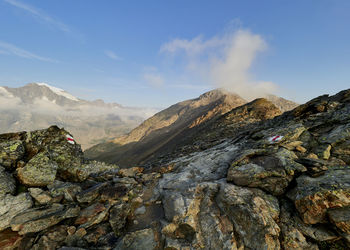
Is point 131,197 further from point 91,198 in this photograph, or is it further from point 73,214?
point 73,214

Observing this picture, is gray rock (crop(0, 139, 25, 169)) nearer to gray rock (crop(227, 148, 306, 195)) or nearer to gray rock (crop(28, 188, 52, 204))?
gray rock (crop(28, 188, 52, 204))

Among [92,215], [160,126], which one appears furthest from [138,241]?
[160,126]

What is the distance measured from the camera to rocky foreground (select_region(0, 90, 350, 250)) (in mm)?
7570

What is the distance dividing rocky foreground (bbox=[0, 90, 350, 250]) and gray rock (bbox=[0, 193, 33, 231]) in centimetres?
4

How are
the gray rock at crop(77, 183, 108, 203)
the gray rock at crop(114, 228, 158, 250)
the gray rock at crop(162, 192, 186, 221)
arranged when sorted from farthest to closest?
the gray rock at crop(77, 183, 108, 203), the gray rock at crop(162, 192, 186, 221), the gray rock at crop(114, 228, 158, 250)

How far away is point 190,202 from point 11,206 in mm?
10794

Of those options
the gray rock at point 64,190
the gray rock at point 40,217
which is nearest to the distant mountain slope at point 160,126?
the gray rock at point 64,190

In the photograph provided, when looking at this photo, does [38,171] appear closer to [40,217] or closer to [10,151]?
[10,151]

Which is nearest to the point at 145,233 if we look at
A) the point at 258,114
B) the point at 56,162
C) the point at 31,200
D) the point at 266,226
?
the point at 266,226

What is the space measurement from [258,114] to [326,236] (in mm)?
44562

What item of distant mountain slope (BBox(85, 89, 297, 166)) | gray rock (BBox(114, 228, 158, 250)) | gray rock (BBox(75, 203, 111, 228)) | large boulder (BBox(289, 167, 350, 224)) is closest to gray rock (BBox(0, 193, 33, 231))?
gray rock (BBox(75, 203, 111, 228))

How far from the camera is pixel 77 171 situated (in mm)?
13867

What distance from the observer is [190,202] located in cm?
1016

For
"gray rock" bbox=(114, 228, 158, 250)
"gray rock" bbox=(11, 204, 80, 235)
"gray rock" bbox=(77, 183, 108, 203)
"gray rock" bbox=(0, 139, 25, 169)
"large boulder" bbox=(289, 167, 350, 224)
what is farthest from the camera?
"gray rock" bbox=(0, 139, 25, 169)
